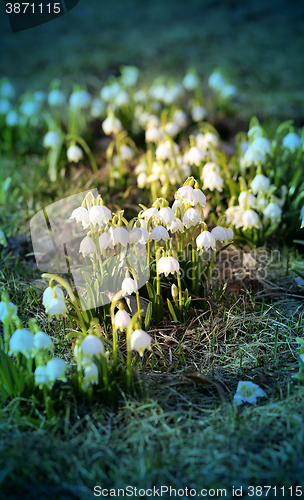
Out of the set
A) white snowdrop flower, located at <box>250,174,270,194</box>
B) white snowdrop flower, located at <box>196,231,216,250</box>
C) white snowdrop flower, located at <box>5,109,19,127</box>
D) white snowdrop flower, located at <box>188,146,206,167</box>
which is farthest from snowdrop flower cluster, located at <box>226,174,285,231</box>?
white snowdrop flower, located at <box>5,109,19,127</box>

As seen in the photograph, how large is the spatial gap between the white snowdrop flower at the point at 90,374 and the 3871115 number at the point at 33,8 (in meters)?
2.32

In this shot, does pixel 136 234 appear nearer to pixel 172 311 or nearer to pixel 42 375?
pixel 172 311

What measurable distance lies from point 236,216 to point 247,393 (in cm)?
122

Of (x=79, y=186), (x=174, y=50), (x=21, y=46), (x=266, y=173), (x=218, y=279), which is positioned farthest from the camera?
(x=21, y=46)

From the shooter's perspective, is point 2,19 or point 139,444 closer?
point 139,444

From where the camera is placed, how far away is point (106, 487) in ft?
4.81

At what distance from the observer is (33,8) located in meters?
2.73

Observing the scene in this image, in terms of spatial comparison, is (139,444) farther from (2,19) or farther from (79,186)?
(2,19)

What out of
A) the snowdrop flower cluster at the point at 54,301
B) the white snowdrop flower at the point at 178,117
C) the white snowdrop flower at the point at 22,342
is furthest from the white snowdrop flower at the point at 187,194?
the white snowdrop flower at the point at 178,117

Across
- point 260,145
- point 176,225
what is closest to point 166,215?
point 176,225

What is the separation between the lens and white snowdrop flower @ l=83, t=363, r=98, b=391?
163 centimetres

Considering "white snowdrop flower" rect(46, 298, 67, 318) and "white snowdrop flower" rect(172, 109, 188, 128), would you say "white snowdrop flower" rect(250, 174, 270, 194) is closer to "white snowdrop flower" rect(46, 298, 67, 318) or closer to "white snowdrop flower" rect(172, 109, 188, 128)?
"white snowdrop flower" rect(46, 298, 67, 318)

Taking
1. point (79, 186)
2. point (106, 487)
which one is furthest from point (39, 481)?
point (79, 186)

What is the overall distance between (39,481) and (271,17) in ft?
32.7
